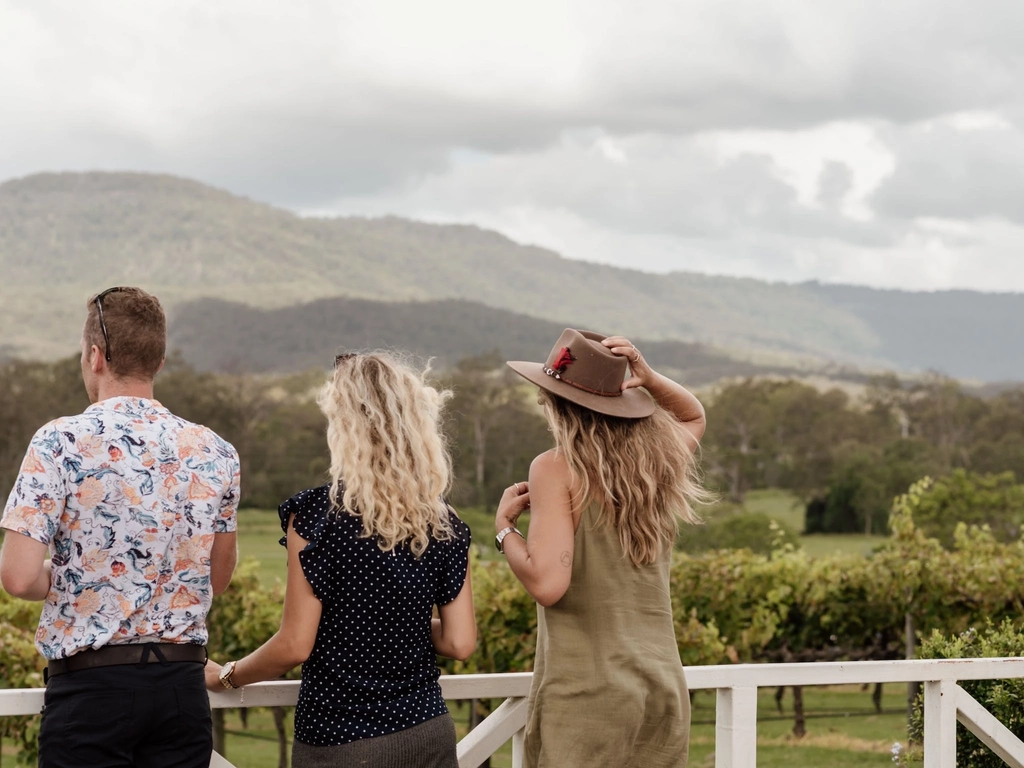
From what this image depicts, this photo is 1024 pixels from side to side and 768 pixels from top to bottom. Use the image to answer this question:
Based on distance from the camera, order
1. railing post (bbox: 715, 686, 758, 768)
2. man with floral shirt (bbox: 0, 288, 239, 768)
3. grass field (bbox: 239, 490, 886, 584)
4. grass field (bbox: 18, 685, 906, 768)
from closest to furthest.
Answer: man with floral shirt (bbox: 0, 288, 239, 768) → railing post (bbox: 715, 686, 758, 768) → grass field (bbox: 18, 685, 906, 768) → grass field (bbox: 239, 490, 886, 584)

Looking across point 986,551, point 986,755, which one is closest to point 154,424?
point 986,755

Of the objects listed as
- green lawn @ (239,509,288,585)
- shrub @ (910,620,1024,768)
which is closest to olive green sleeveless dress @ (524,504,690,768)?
shrub @ (910,620,1024,768)

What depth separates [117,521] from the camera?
245 centimetres

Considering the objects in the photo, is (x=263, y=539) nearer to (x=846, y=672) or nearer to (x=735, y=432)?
(x=735, y=432)

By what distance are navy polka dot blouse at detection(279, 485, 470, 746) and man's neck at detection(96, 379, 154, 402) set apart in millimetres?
403

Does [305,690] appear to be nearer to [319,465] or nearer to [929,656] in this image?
[929,656]

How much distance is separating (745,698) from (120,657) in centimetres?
175

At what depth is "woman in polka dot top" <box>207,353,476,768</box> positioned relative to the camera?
2523mm

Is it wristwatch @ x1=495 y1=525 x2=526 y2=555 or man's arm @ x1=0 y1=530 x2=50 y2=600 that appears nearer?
man's arm @ x1=0 y1=530 x2=50 y2=600

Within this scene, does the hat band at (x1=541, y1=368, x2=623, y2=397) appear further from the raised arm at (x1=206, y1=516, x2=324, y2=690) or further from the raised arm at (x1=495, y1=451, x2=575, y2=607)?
the raised arm at (x1=206, y1=516, x2=324, y2=690)

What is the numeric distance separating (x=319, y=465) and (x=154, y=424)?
65.2 meters

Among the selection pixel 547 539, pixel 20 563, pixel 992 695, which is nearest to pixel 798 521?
pixel 992 695

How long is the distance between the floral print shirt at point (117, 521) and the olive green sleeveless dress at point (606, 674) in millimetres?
839

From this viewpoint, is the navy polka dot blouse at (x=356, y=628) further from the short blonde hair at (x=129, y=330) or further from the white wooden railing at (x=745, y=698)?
the short blonde hair at (x=129, y=330)
